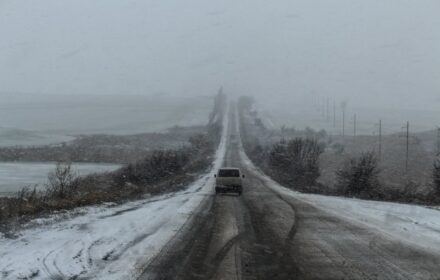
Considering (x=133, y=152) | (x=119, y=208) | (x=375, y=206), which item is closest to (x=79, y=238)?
(x=119, y=208)

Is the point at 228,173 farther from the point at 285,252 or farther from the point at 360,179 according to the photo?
the point at 285,252

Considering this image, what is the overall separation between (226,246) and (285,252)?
143 cm

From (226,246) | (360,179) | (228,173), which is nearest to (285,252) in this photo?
(226,246)

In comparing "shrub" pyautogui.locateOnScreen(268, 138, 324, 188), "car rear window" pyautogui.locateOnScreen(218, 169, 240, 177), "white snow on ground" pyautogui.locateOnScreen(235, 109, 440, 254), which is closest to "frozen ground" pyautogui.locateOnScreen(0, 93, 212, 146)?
"shrub" pyautogui.locateOnScreen(268, 138, 324, 188)

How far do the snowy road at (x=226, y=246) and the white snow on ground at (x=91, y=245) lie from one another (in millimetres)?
17

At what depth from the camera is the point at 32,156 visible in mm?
72438

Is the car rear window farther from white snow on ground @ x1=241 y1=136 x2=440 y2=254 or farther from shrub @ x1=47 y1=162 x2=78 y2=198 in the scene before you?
shrub @ x1=47 y1=162 x2=78 y2=198

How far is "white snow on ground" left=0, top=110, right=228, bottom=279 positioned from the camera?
395 inches

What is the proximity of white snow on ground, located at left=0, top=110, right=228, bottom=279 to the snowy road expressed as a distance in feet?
0.06

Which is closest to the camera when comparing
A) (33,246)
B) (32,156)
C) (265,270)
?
(265,270)

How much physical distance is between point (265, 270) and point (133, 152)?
235 feet

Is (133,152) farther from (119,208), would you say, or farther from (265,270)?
(265,270)

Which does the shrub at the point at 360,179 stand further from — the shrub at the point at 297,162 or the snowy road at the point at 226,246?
the snowy road at the point at 226,246

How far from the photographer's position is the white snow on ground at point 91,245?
1002 centimetres
